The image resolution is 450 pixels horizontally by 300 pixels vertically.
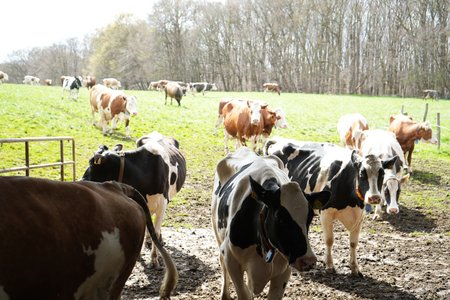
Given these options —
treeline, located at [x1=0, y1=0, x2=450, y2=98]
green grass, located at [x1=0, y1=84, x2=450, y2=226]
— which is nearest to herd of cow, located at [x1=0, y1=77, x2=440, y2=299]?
green grass, located at [x1=0, y1=84, x2=450, y2=226]

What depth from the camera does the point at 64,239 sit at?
7.21ft

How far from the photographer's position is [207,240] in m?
6.86

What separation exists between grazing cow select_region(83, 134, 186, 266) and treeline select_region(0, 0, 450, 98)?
43.4m

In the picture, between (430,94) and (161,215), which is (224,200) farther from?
(430,94)

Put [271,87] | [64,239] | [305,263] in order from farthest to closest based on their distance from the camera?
1. [271,87]
2. [305,263]
3. [64,239]

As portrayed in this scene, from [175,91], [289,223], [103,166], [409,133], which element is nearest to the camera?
[289,223]

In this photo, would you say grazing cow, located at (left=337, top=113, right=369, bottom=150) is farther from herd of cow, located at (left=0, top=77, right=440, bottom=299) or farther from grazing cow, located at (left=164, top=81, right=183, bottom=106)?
grazing cow, located at (left=164, top=81, right=183, bottom=106)

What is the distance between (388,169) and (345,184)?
192cm

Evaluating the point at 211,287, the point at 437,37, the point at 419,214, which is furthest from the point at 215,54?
the point at 211,287

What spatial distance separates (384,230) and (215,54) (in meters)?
46.3

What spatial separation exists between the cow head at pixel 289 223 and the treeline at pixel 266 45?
1794 inches

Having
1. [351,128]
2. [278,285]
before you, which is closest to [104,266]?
[278,285]

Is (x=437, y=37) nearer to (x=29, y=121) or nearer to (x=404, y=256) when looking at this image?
(x=29, y=121)

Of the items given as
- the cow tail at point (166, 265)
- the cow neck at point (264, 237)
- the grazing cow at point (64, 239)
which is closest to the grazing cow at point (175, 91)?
the cow neck at point (264, 237)
